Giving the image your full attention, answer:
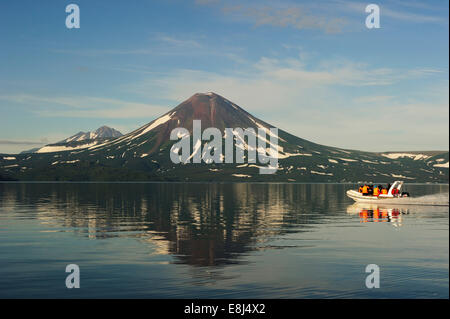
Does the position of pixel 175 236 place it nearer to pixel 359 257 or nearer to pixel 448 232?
pixel 359 257

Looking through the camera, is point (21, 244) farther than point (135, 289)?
Yes

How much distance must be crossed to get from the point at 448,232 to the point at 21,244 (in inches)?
1586
